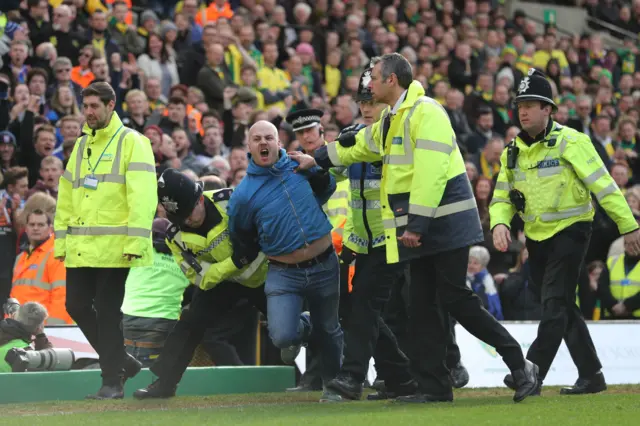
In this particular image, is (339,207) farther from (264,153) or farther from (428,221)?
(428,221)

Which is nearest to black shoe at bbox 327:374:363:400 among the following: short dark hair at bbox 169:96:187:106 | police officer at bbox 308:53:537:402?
police officer at bbox 308:53:537:402

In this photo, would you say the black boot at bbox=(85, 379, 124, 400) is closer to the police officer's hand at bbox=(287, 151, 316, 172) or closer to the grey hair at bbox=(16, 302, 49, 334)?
the grey hair at bbox=(16, 302, 49, 334)

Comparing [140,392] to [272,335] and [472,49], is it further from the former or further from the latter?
[472,49]

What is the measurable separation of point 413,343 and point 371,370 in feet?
11.2

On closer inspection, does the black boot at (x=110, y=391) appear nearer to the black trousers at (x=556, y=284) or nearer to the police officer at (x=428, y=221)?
the police officer at (x=428, y=221)

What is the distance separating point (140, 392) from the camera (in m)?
9.88

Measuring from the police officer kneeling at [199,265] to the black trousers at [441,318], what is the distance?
135 cm

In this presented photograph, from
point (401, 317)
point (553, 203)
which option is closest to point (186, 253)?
point (401, 317)

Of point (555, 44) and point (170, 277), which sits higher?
point (555, 44)

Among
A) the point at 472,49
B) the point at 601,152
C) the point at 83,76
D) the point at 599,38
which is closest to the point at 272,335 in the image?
the point at 83,76

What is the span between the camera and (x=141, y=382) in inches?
436

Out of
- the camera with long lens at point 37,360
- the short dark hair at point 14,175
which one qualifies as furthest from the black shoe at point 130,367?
the short dark hair at point 14,175

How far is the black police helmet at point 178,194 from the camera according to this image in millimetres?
9586

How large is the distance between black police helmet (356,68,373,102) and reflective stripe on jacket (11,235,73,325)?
4038 millimetres
